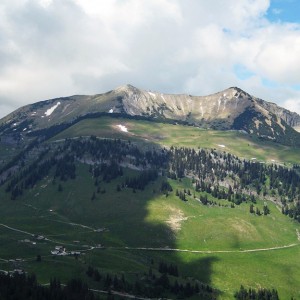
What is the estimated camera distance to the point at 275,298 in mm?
196750

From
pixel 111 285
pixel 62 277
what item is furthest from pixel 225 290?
pixel 62 277

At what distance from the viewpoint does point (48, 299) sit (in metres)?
142

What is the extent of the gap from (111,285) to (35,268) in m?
32.2

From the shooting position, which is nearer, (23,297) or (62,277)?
(23,297)

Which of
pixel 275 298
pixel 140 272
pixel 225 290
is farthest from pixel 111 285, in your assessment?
pixel 275 298

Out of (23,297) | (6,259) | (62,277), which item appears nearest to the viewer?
(23,297)

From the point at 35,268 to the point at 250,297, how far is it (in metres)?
89.3

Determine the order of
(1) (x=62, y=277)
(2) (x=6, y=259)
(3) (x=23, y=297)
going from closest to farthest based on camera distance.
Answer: (3) (x=23, y=297) < (1) (x=62, y=277) < (2) (x=6, y=259)

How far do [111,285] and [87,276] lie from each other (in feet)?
36.9

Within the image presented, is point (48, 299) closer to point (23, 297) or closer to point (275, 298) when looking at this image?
point (23, 297)

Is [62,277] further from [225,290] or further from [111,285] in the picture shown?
[225,290]

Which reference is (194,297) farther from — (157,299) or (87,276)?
(87,276)

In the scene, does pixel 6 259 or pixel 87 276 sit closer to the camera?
pixel 87 276

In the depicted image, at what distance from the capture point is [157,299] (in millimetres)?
174875
